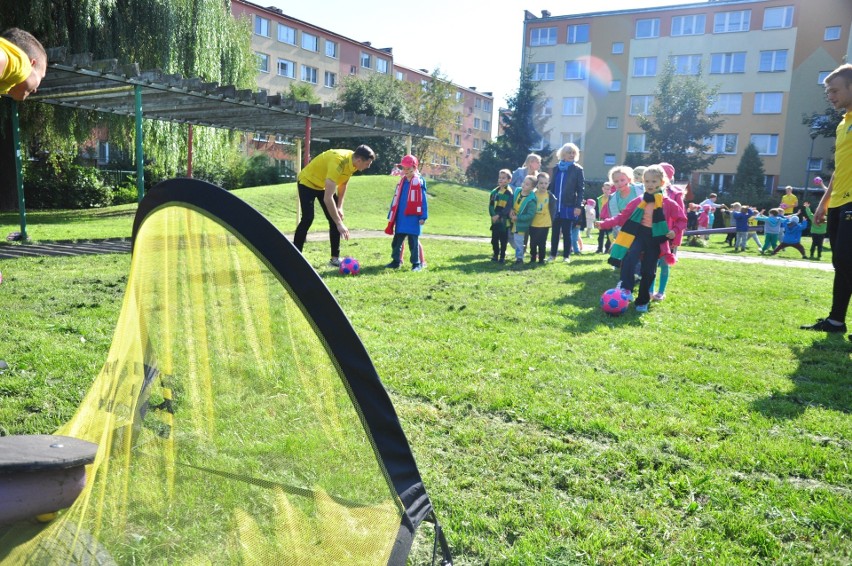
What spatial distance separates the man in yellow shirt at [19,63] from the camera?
267 cm

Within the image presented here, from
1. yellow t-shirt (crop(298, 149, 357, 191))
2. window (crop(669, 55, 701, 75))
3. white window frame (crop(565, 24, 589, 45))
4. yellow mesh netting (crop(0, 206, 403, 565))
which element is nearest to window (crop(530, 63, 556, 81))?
white window frame (crop(565, 24, 589, 45))

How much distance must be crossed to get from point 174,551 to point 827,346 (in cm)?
597

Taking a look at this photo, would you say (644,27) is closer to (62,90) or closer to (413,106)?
(413,106)

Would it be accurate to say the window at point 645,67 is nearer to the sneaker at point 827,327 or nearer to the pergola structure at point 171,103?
the pergola structure at point 171,103

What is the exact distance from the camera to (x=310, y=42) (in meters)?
58.5

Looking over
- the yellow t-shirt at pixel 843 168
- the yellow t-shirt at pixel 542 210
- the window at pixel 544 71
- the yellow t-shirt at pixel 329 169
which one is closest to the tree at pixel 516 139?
the window at pixel 544 71

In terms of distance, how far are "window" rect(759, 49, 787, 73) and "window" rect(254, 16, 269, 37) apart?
1650 inches

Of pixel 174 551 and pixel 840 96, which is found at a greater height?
pixel 840 96

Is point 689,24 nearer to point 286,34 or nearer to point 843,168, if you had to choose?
point 286,34

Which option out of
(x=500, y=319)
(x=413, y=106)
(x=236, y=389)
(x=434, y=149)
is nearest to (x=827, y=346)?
(x=500, y=319)

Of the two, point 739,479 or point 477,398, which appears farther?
point 477,398

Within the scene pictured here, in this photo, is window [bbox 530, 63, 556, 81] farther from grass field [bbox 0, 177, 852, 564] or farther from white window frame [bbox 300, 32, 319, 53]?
grass field [bbox 0, 177, 852, 564]

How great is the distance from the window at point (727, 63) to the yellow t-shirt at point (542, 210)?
5055cm

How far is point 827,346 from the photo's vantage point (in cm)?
575
